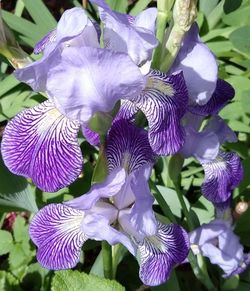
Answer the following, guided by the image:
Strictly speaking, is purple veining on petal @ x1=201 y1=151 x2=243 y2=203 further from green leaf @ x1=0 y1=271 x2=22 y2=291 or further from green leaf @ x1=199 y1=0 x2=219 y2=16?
green leaf @ x1=199 y1=0 x2=219 y2=16

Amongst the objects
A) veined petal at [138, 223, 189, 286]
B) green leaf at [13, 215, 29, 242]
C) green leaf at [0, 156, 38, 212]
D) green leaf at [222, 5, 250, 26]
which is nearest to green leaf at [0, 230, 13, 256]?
green leaf at [13, 215, 29, 242]

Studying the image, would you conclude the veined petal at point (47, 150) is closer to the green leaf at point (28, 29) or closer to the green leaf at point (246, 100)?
the green leaf at point (246, 100)

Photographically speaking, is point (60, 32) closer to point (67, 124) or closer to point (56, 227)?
point (67, 124)

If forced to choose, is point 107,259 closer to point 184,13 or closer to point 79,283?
point 79,283

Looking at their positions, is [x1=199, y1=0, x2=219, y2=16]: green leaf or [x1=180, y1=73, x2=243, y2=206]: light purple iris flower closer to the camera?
[x1=180, y1=73, x2=243, y2=206]: light purple iris flower

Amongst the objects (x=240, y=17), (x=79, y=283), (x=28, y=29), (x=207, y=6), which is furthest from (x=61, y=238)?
(x=207, y=6)

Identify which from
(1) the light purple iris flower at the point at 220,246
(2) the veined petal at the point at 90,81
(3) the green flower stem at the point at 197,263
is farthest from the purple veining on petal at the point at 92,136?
(1) the light purple iris flower at the point at 220,246

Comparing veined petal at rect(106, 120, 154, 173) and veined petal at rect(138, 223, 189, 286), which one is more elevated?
veined petal at rect(106, 120, 154, 173)
